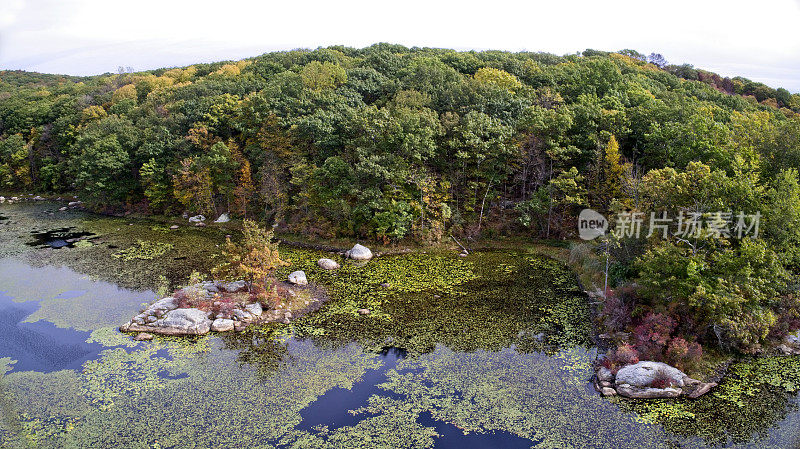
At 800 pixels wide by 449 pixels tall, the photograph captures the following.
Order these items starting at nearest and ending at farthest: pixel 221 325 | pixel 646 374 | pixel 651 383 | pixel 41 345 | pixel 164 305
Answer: pixel 651 383
pixel 646 374
pixel 41 345
pixel 221 325
pixel 164 305

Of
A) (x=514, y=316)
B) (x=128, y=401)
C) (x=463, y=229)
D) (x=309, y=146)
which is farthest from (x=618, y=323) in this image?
(x=309, y=146)

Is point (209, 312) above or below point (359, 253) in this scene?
below

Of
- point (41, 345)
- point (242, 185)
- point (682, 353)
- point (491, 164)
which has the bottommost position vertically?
point (41, 345)

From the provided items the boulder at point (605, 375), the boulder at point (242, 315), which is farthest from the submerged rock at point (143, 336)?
the boulder at point (605, 375)

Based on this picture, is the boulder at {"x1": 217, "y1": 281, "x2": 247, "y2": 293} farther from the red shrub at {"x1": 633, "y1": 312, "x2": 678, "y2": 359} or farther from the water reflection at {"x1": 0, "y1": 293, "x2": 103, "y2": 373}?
the red shrub at {"x1": 633, "y1": 312, "x2": 678, "y2": 359}

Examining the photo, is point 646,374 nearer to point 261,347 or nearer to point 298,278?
point 261,347

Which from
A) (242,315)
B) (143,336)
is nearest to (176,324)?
(143,336)

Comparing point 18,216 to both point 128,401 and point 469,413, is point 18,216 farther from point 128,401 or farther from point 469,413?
point 469,413
